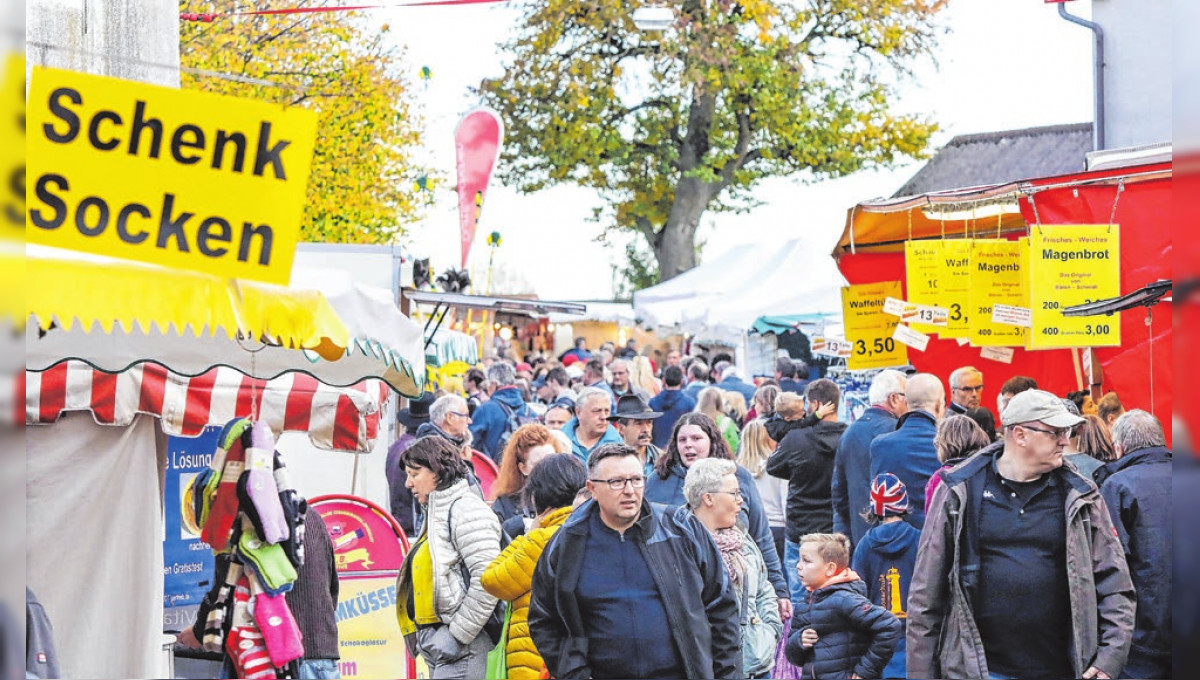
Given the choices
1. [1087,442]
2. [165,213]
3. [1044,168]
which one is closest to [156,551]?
[165,213]

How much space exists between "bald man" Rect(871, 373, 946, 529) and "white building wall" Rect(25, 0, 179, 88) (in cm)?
478

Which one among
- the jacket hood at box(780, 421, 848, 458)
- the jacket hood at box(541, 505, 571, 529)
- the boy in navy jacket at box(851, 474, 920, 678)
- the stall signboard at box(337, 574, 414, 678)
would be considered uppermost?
the jacket hood at box(780, 421, 848, 458)

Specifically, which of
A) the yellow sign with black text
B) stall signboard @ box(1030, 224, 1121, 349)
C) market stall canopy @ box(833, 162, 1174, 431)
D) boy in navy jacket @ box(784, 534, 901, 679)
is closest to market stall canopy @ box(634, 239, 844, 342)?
market stall canopy @ box(833, 162, 1174, 431)

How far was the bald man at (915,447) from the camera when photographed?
8.80m

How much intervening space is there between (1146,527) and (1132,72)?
1113 centimetres

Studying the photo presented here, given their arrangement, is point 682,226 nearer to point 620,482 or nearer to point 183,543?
point 183,543

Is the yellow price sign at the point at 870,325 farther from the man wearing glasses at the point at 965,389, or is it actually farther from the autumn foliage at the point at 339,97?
the autumn foliage at the point at 339,97

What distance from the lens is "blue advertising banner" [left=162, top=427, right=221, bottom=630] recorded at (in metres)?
9.43

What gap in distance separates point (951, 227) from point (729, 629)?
784cm

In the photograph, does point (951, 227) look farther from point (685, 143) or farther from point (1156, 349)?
point (685, 143)

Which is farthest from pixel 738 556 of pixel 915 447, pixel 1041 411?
pixel 915 447

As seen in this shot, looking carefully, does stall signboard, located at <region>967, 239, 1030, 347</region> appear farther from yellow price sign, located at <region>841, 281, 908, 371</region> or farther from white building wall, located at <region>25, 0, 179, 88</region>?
white building wall, located at <region>25, 0, 179, 88</region>

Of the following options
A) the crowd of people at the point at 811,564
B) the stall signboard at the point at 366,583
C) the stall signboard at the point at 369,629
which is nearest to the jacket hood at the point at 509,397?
the stall signboard at the point at 366,583

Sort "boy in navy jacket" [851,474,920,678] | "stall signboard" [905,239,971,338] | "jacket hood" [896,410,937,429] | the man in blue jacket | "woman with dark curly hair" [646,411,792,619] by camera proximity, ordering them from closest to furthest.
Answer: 1. "boy in navy jacket" [851,474,920,678]
2. "woman with dark curly hair" [646,411,792,619]
3. "jacket hood" [896,410,937,429]
4. "stall signboard" [905,239,971,338]
5. the man in blue jacket
